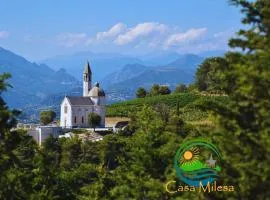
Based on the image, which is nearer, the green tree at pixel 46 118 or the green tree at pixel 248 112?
the green tree at pixel 248 112

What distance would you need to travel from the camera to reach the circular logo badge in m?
18.2

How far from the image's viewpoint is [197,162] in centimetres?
1856

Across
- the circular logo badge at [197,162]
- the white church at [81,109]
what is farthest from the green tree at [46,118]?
the circular logo badge at [197,162]

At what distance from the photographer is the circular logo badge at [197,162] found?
59.6ft

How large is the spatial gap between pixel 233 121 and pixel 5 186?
31.4 feet

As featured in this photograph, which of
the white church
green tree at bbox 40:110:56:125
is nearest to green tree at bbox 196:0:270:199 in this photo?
the white church

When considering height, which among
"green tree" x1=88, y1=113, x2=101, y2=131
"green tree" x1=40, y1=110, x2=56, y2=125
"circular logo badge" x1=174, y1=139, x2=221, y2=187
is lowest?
"circular logo badge" x1=174, y1=139, x2=221, y2=187

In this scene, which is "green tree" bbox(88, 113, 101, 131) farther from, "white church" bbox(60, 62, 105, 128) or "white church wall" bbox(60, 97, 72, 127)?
"white church wall" bbox(60, 97, 72, 127)

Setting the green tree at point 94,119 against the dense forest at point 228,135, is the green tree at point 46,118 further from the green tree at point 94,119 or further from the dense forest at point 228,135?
the dense forest at point 228,135

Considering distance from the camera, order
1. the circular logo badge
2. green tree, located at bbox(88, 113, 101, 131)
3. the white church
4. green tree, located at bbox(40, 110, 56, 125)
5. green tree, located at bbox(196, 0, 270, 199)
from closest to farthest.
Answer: green tree, located at bbox(196, 0, 270, 199), the circular logo badge, green tree, located at bbox(88, 113, 101, 131), the white church, green tree, located at bbox(40, 110, 56, 125)

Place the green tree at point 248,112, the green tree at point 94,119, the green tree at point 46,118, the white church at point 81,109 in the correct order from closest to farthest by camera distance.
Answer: the green tree at point 248,112, the green tree at point 94,119, the white church at point 81,109, the green tree at point 46,118

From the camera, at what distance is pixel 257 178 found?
614 inches

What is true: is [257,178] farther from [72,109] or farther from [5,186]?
[72,109]

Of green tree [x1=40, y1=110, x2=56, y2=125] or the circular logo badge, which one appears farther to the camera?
green tree [x1=40, y1=110, x2=56, y2=125]
